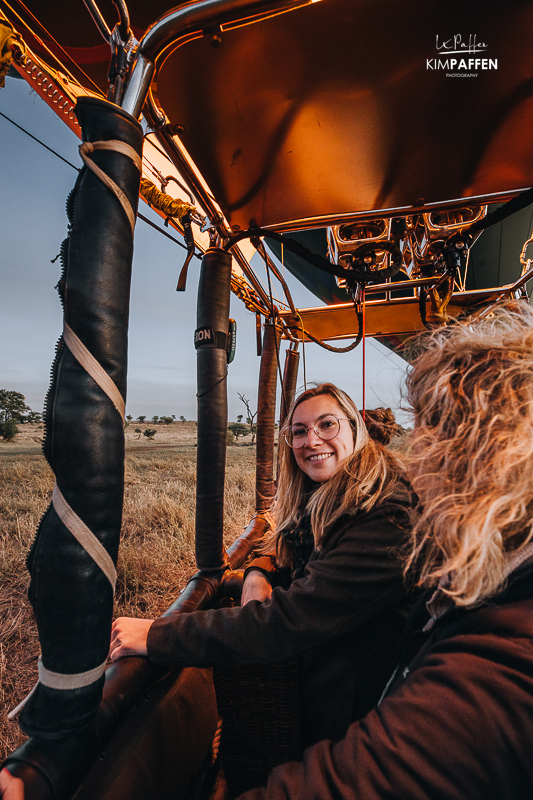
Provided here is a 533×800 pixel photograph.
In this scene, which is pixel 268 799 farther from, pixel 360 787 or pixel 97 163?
pixel 97 163

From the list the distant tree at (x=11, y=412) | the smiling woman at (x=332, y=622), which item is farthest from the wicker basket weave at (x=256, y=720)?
the distant tree at (x=11, y=412)

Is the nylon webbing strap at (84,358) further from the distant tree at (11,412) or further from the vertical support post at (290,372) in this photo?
the distant tree at (11,412)

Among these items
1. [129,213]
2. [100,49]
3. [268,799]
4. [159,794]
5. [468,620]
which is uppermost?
[100,49]

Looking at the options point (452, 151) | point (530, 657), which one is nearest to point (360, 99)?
point (452, 151)

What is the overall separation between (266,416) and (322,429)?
2492mm

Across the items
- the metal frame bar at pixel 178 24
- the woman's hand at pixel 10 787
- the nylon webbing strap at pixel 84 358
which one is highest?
the metal frame bar at pixel 178 24

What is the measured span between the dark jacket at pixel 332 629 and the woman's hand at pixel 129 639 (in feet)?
0.12

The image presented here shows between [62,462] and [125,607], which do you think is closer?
[62,462]

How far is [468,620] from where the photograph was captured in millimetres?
582

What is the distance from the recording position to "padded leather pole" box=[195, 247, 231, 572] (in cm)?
216

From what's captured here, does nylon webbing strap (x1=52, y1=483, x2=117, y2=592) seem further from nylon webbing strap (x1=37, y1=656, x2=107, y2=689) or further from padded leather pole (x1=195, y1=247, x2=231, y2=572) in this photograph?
padded leather pole (x1=195, y1=247, x2=231, y2=572)

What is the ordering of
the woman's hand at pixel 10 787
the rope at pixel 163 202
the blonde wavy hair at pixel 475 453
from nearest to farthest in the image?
1. the blonde wavy hair at pixel 475 453
2. the woman's hand at pixel 10 787
3. the rope at pixel 163 202

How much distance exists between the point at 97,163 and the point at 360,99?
1.09m

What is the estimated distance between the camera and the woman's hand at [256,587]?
159 cm
